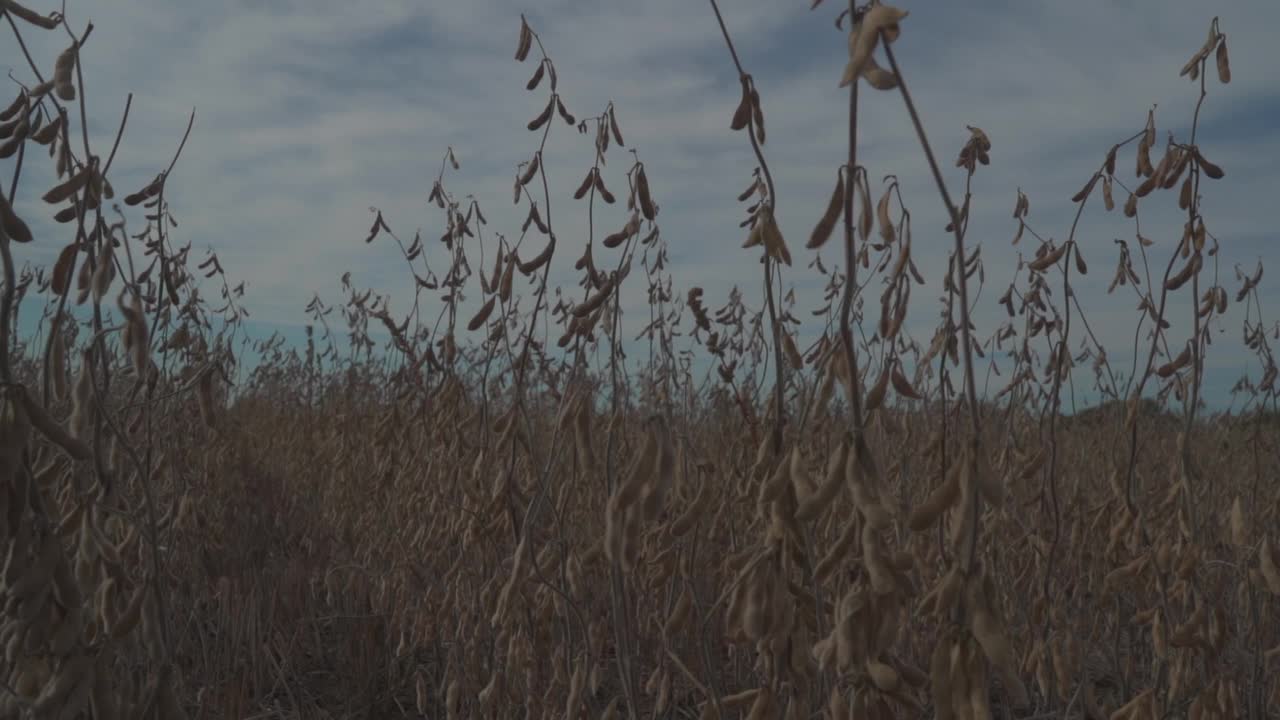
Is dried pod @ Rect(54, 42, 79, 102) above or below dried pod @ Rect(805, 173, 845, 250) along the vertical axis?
above

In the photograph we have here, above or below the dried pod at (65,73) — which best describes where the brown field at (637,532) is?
below

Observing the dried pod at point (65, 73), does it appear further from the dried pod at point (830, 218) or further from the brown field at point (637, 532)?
the dried pod at point (830, 218)

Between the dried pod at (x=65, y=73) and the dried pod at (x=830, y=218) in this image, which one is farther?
the dried pod at (x=65, y=73)

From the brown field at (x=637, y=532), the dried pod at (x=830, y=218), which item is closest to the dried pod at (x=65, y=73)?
the brown field at (x=637, y=532)

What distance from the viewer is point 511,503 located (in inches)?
77.2

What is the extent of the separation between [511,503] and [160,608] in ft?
2.58

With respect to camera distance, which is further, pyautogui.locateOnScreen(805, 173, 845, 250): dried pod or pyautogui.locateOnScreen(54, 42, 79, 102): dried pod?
pyautogui.locateOnScreen(54, 42, 79, 102): dried pod

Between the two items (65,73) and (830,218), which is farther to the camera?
(65,73)

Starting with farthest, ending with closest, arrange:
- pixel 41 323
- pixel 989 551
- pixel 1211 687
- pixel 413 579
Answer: pixel 41 323 < pixel 413 579 < pixel 989 551 < pixel 1211 687

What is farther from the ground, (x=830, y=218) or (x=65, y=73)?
(x=65, y=73)

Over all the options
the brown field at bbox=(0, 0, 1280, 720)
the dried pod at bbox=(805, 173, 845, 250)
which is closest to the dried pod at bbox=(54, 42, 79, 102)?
the brown field at bbox=(0, 0, 1280, 720)

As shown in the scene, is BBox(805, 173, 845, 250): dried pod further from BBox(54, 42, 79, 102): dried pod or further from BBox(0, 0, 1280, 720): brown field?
BBox(54, 42, 79, 102): dried pod

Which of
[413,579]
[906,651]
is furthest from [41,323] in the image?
[906,651]

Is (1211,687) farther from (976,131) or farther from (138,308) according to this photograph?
(138,308)
